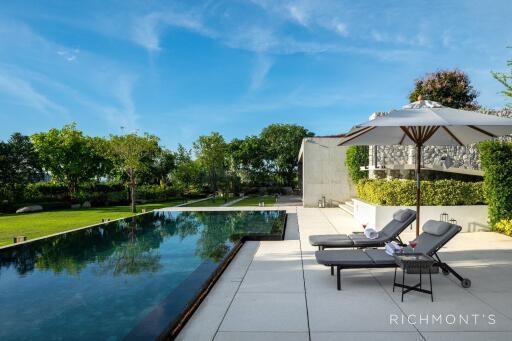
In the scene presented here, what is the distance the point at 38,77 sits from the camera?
2473 cm

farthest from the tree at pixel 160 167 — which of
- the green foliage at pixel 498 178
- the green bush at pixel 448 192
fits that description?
the green foliage at pixel 498 178

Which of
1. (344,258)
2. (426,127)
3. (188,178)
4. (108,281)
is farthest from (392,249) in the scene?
(188,178)

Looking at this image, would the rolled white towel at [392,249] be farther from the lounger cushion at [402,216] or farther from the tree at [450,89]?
the tree at [450,89]

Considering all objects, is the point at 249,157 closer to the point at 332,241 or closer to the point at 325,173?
the point at 325,173

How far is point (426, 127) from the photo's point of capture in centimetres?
735

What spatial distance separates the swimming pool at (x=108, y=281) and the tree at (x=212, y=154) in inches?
716

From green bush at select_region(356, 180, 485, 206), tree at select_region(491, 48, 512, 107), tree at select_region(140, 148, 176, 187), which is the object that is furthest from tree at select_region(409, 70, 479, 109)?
tree at select_region(140, 148, 176, 187)

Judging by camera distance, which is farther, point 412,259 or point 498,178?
point 498,178

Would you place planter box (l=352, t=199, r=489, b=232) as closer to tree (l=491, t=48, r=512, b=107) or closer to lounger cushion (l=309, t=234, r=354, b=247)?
tree (l=491, t=48, r=512, b=107)

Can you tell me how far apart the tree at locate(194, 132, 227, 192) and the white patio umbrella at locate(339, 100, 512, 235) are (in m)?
23.7

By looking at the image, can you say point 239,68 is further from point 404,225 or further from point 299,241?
point 404,225

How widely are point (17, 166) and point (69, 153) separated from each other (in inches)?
166

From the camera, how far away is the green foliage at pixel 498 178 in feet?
32.3

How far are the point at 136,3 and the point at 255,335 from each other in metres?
15.1
